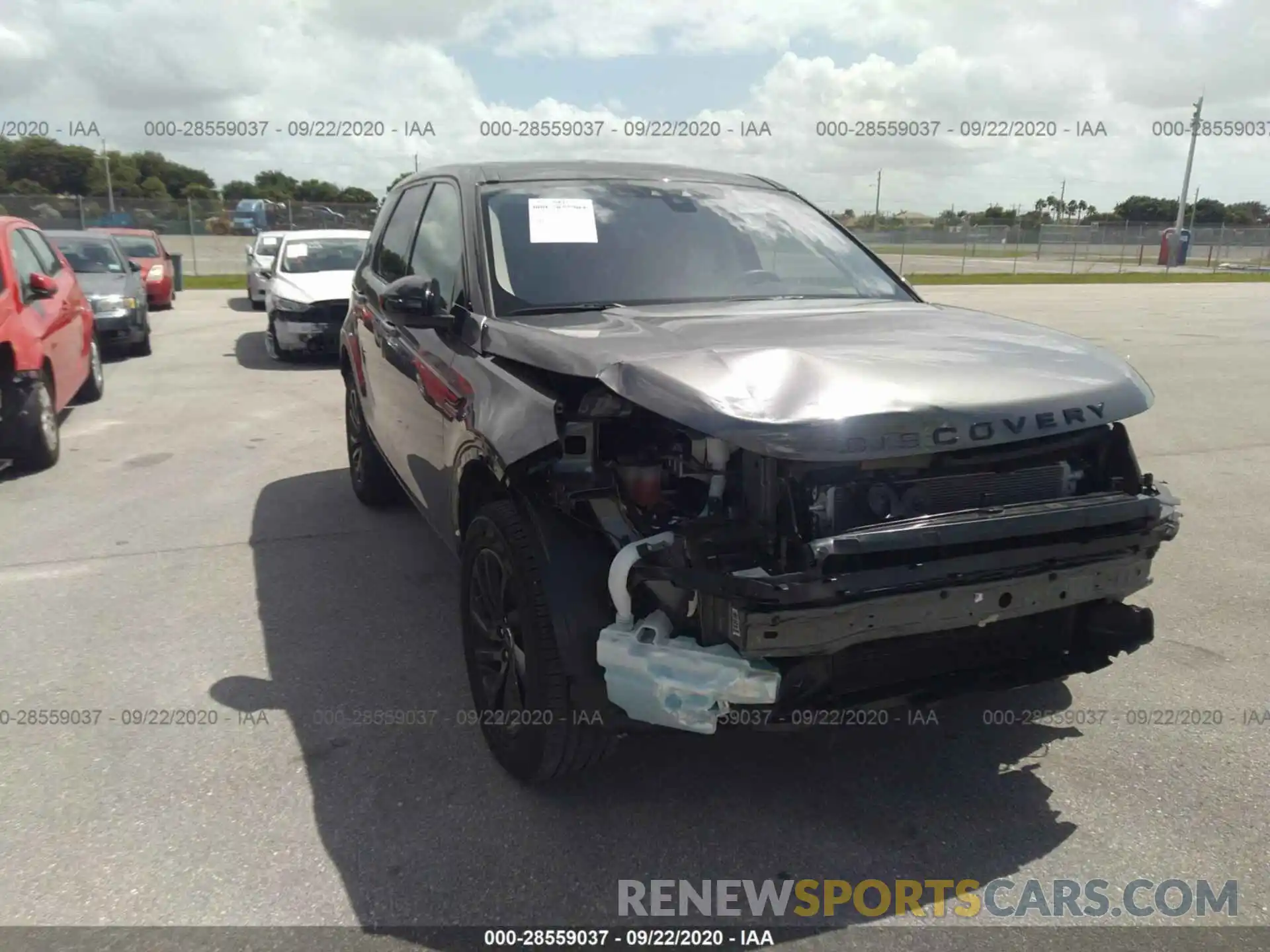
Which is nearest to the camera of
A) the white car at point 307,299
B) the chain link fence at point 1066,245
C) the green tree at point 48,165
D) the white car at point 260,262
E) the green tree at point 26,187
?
the white car at point 307,299

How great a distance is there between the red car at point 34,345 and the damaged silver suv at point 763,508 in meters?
4.58

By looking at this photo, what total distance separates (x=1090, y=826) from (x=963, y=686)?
0.63 metres

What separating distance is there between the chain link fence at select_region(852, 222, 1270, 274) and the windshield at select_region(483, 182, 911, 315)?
43.7m

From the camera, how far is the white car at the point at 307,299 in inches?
501

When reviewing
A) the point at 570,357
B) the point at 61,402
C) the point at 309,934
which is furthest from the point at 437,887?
the point at 61,402

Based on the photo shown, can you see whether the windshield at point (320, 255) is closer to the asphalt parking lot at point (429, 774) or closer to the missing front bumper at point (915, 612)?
the asphalt parking lot at point (429, 774)

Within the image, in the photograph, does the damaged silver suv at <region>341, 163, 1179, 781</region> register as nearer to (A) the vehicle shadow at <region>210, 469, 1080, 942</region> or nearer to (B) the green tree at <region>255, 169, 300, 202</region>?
(A) the vehicle shadow at <region>210, 469, 1080, 942</region>

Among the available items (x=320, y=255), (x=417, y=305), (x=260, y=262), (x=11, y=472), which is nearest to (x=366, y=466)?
(x=417, y=305)

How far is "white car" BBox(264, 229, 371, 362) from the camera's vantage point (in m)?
12.7

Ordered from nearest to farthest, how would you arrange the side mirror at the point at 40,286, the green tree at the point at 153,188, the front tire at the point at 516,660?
the front tire at the point at 516,660
the side mirror at the point at 40,286
the green tree at the point at 153,188

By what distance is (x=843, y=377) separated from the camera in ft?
8.97

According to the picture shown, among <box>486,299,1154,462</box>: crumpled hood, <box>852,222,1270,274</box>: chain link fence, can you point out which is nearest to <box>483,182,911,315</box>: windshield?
<box>486,299,1154,462</box>: crumpled hood

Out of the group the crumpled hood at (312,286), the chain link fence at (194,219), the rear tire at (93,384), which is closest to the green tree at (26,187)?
the chain link fence at (194,219)

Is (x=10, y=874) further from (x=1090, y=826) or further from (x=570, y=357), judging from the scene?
(x=1090, y=826)
